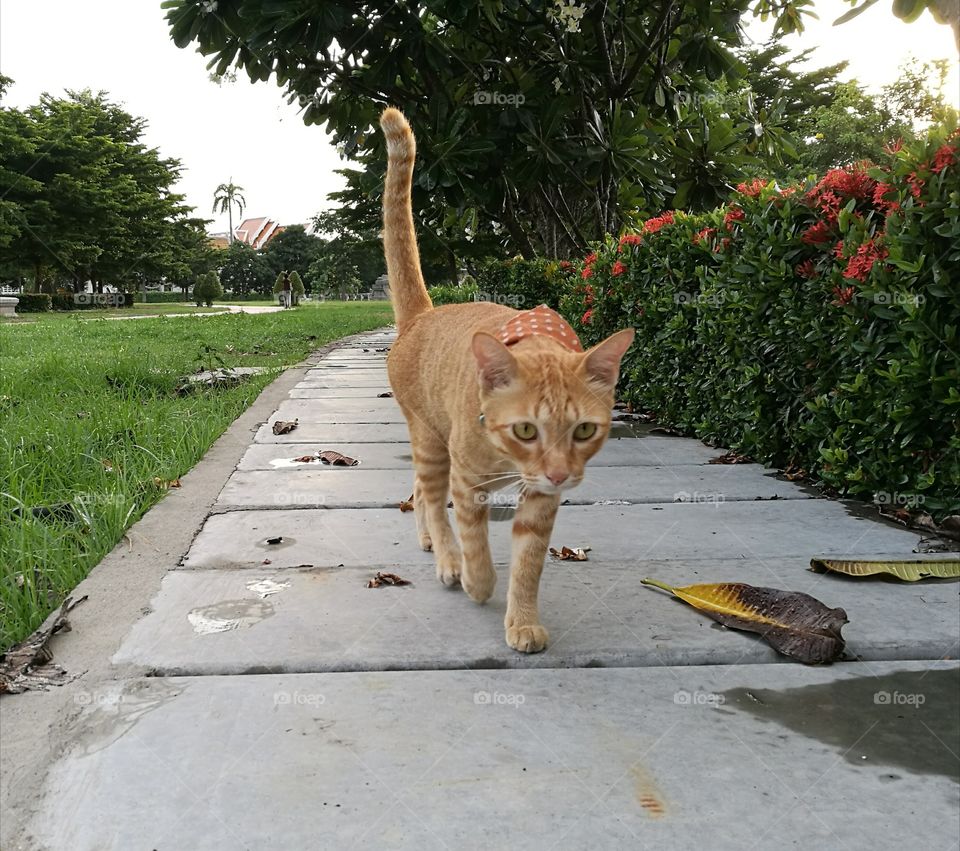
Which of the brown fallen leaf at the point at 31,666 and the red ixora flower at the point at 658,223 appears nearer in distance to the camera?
the brown fallen leaf at the point at 31,666

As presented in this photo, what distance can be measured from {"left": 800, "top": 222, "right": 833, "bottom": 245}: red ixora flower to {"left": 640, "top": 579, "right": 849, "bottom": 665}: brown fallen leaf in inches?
99.3

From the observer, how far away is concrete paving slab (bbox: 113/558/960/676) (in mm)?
2461

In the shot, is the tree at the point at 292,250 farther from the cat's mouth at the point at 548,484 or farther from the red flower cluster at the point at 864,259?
the cat's mouth at the point at 548,484

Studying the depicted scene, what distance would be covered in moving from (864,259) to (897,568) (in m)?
1.68

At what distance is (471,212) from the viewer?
13258mm

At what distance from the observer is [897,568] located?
10.2ft

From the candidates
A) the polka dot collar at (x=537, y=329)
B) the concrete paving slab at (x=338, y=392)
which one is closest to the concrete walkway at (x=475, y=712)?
the polka dot collar at (x=537, y=329)

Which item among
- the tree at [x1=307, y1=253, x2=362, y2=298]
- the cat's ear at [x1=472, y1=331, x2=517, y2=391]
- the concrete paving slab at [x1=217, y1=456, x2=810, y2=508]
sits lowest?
the concrete paving slab at [x1=217, y1=456, x2=810, y2=508]

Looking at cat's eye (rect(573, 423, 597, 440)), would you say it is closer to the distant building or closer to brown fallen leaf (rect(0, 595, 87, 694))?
brown fallen leaf (rect(0, 595, 87, 694))

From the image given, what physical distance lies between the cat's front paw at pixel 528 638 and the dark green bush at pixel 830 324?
7.21ft

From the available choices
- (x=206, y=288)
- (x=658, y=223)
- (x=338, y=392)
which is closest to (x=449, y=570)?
(x=658, y=223)

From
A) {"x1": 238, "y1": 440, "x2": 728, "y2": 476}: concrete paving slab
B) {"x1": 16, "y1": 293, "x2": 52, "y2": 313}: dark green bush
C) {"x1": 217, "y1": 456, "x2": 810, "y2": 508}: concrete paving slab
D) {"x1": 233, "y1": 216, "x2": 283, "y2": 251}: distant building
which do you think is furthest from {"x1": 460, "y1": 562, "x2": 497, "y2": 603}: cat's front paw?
{"x1": 233, "y1": 216, "x2": 283, "y2": 251}: distant building

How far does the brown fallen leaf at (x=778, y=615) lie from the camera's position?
96.1 inches

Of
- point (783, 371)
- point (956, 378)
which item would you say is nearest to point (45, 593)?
point (956, 378)
